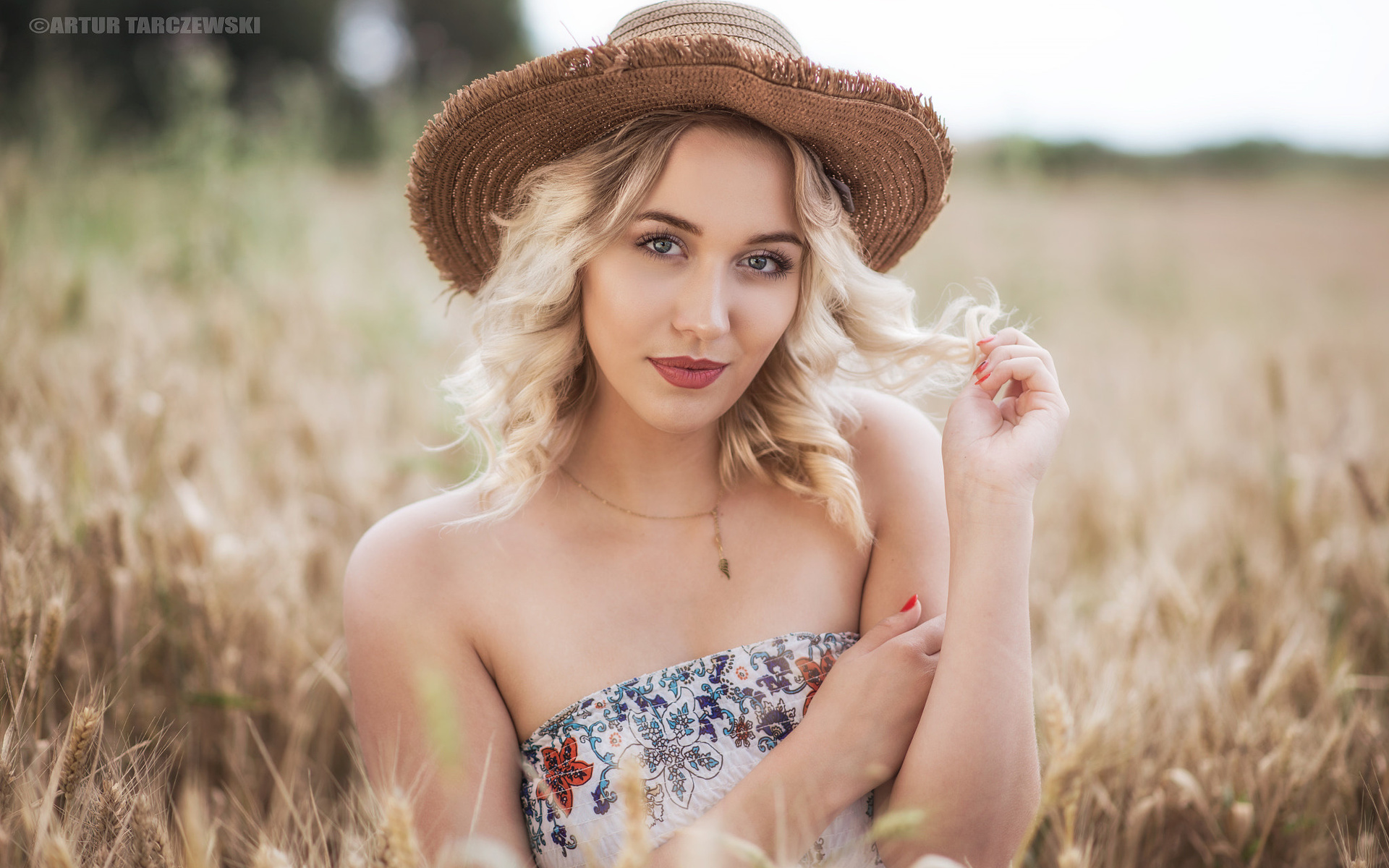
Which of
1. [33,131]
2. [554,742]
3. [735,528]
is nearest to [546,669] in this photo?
[554,742]

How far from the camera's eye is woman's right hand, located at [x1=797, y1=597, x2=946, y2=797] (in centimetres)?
152

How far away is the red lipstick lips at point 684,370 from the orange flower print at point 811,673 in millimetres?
602

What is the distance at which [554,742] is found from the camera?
5.30ft

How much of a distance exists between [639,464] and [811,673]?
1.95 ft

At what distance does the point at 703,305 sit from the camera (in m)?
1.56

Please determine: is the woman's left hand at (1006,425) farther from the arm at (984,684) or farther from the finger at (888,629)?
the finger at (888,629)

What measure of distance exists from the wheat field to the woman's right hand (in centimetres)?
25

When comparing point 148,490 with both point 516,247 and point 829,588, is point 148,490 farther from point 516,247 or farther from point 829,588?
point 829,588

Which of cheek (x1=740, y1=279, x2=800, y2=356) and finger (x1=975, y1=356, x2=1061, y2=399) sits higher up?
cheek (x1=740, y1=279, x2=800, y2=356)

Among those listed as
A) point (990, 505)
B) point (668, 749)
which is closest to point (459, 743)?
point (668, 749)

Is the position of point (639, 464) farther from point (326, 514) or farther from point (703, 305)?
point (326, 514)

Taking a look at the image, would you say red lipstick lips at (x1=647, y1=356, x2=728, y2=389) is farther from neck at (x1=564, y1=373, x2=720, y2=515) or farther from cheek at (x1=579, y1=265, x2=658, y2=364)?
neck at (x1=564, y1=373, x2=720, y2=515)

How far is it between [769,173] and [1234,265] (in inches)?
471

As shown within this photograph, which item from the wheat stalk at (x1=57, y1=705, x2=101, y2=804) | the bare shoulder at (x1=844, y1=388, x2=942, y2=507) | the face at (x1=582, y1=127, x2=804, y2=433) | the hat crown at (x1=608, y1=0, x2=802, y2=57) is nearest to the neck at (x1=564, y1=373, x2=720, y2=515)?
the face at (x1=582, y1=127, x2=804, y2=433)
